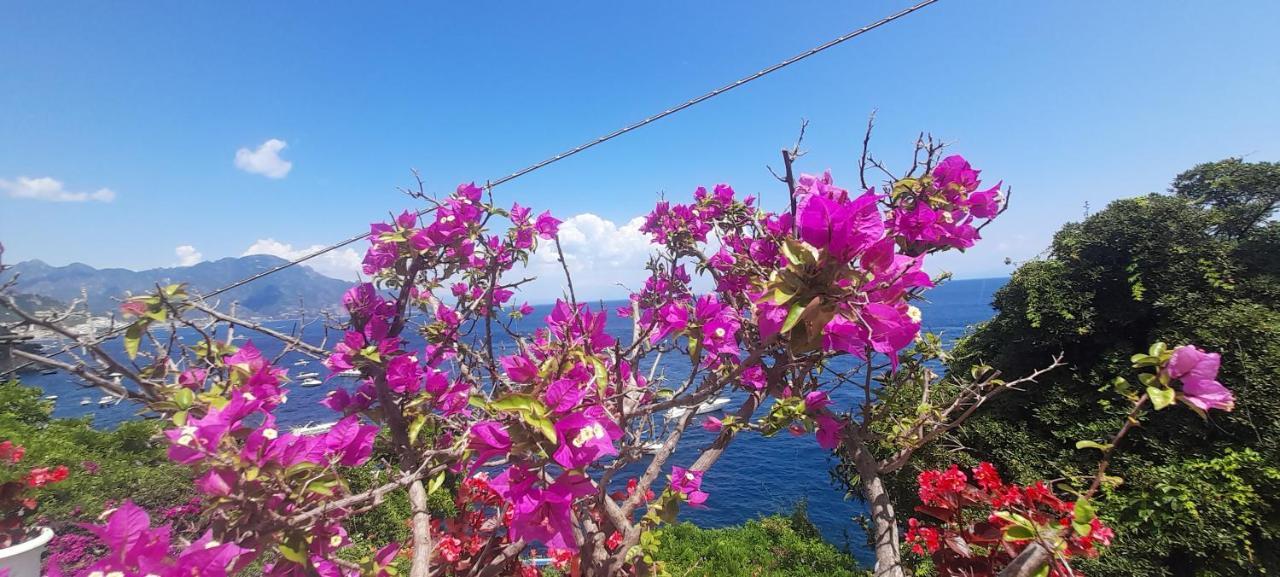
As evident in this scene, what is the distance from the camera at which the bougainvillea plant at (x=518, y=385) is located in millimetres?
845

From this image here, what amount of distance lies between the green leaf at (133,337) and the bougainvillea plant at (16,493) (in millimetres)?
2734

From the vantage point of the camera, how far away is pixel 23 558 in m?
1.87

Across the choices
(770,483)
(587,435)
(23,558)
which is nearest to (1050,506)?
(587,435)

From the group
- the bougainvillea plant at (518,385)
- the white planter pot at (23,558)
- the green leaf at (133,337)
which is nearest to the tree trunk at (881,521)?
the bougainvillea plant at (518,385)

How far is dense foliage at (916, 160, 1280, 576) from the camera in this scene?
290 cm

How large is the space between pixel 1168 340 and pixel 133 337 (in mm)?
5802

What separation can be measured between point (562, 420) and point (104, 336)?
1.26 meters

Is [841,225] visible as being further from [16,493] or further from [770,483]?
[770,483]

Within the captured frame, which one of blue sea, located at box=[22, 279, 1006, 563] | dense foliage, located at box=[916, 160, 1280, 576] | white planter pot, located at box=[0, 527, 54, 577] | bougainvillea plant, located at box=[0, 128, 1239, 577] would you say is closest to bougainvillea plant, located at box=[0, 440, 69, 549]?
white planter pot, located at box=[0, 527, 54, 577]

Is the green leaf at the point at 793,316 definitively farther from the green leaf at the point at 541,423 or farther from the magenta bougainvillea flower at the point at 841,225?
the green leaf at the point at 541,423

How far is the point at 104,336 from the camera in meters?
1.18

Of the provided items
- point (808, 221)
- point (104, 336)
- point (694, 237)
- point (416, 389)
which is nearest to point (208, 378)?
point (104, 336)

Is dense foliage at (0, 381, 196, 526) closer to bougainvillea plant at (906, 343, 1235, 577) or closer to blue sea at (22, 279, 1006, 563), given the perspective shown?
blue sea at (22, 279, 1006, 563)

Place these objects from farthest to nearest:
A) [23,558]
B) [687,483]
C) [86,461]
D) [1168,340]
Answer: [86,461] → [1168,340] → [23,558] → [687,483]
